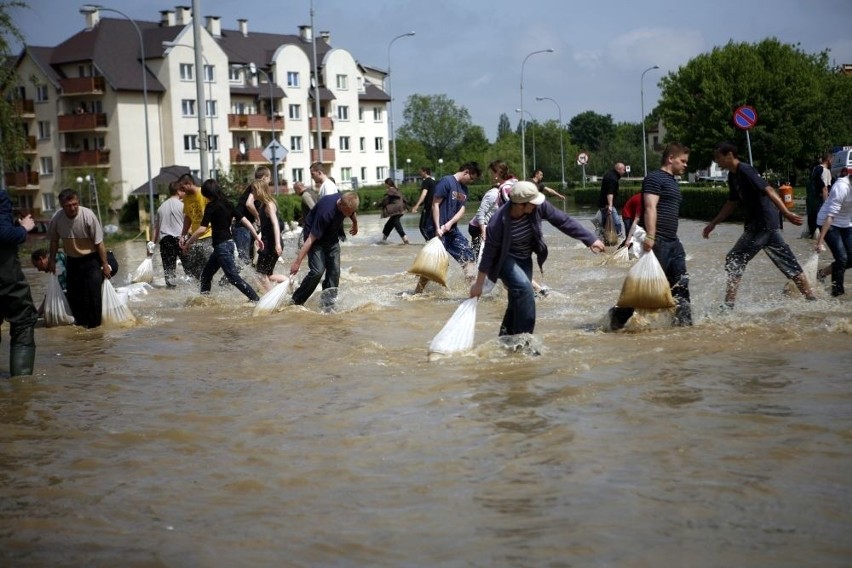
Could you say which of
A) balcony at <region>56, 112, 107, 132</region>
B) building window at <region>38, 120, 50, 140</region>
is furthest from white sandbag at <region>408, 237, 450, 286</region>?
building window at <region>38, 120, 50, 140</region>

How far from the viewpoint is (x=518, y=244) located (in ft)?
29.9

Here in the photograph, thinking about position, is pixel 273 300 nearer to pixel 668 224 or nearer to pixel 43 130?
pixel 668 224

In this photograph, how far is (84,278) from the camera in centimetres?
1188

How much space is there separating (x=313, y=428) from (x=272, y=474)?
1.10m

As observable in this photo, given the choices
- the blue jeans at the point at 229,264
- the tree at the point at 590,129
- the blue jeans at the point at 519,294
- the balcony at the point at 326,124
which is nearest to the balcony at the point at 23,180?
the balcony at the point at 326,124

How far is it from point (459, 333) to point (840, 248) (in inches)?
207

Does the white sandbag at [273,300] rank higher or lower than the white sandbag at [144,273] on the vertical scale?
lower

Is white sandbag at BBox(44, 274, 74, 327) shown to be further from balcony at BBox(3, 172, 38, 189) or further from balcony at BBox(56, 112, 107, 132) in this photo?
balcony at BBox(3, 172, 38, 189)

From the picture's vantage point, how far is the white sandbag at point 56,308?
12344 mm

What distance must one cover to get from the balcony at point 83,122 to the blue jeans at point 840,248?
65.8 metres

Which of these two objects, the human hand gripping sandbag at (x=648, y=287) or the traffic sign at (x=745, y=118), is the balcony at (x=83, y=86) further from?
the human hand gripping sandbag at (x=648, y=287)

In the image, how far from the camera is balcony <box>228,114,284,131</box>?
260 ft

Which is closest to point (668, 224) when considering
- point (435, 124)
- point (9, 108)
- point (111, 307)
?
point (111, 307)

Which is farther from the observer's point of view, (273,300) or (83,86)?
(83,86)
